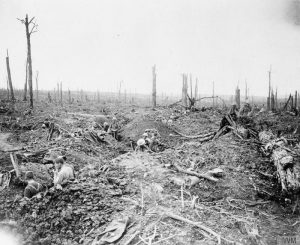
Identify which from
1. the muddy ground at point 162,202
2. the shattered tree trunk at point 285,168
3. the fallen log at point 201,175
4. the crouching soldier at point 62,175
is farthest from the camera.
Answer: the fallen log at point 201,175

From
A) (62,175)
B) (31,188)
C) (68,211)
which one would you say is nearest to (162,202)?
(68,211)

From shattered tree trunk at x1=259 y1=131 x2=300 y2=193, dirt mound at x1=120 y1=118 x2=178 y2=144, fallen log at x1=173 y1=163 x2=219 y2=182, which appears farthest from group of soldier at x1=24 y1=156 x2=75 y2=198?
dirt mound at x1=120 y1=118 x2=178 y2=144

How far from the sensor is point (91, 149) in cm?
905

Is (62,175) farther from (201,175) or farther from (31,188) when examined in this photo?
(201,175)

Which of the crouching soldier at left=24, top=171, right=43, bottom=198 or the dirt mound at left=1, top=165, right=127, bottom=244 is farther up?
the crouching soldier at left=24, top=171, right=43, bottom=198

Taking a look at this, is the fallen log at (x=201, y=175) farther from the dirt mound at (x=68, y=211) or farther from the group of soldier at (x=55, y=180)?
the group of soldier at (x=55, y=180)

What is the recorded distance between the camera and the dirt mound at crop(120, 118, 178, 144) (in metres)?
11.3

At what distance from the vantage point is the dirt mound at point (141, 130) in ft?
37.0

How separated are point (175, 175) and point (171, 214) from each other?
178 cm

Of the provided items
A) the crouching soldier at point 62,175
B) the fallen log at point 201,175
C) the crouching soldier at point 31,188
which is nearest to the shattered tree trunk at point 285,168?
the fallen log at point 201,175

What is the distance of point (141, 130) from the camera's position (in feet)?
38.2

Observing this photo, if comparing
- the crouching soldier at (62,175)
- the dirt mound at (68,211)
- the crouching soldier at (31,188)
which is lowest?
the dirt mound at (68,211)

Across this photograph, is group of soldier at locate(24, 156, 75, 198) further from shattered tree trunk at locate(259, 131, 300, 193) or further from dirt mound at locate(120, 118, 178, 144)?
dirt mound at locate(120, 118, 178, 144)

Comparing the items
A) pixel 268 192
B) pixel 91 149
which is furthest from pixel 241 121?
pixel 91 149
